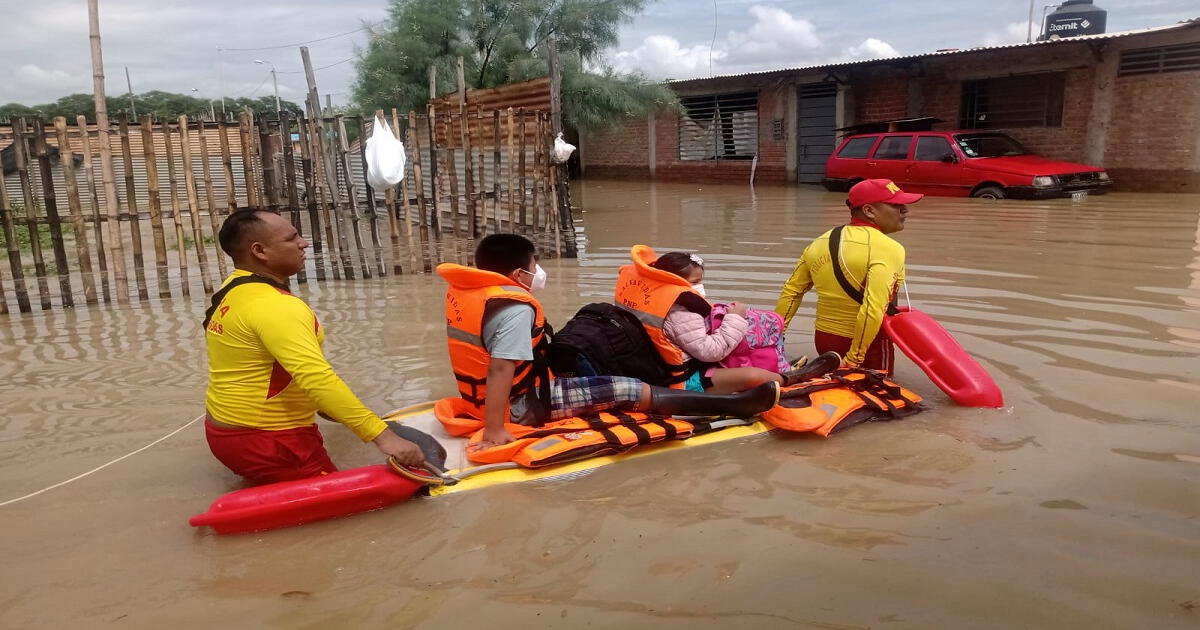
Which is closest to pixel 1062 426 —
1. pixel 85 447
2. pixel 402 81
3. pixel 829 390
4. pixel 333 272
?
pixel 829 390

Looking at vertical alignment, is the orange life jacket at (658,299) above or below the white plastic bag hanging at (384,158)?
below

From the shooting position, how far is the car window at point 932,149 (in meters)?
13.1

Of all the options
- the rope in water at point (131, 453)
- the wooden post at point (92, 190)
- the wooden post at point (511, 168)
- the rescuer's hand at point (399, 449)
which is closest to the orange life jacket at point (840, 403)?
the rescuer's hand at point (399, 449)

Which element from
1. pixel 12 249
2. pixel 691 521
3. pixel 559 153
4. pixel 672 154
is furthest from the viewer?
pixel 672 154

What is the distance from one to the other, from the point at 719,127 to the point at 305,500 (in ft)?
63.4

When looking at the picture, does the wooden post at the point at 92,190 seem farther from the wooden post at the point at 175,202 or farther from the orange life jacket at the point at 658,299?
the orange life jacket at the point at 658,299

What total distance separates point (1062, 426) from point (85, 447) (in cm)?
469

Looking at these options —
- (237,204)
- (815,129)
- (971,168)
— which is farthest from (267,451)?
(815,129)

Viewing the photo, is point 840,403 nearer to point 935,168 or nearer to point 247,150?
point 247,150

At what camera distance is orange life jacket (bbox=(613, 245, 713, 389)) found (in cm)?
382

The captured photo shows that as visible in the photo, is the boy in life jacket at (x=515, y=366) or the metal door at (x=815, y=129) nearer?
the boy in life jacket at (x=515, y=366)

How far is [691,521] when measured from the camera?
3.01 metres

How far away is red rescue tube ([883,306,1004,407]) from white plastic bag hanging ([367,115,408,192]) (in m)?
5.10

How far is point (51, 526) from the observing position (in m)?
3.12
